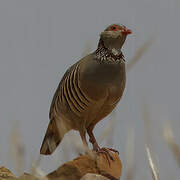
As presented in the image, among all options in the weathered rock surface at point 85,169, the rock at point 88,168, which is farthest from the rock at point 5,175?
the rock at point 88,168

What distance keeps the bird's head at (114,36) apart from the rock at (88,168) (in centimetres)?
126

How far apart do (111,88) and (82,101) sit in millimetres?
371

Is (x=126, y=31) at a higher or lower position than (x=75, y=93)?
higher

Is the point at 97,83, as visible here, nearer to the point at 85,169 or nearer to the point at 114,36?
the point at 114,36

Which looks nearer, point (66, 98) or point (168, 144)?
point (168, 144)

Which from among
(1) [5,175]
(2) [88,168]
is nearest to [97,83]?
(2) [88,168]

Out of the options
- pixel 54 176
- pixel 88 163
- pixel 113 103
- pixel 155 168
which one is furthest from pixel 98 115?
pixel 155 168

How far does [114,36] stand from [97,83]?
1.89 ft

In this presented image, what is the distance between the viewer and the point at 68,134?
1346 mm

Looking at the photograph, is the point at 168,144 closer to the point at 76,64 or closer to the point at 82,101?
the point at 82,101

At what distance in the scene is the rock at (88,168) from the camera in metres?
3.56

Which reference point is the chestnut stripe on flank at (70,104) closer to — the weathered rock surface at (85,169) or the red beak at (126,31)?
the weathered rock surface at (85,169)

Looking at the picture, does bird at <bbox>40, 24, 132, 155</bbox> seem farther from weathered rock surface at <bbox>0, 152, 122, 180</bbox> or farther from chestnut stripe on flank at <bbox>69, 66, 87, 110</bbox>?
weathered rock surface at <bbox>0, 152, 122, 180</bbox>

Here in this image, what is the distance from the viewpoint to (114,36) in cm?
384
